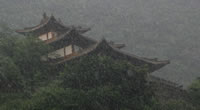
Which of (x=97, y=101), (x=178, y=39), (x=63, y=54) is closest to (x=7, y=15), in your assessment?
(x=178, y=39)

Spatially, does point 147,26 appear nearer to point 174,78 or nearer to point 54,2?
point 54,2

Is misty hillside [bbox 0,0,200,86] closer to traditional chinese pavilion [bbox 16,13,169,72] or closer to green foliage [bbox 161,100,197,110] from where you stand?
traditional chinese pavilion [bbox 16,13,169,72]

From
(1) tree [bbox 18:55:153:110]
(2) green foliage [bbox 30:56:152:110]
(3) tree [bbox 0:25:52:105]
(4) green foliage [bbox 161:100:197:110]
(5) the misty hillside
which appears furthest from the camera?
(5) the misty hillside

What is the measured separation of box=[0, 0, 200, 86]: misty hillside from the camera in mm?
69812

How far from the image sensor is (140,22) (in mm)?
89875

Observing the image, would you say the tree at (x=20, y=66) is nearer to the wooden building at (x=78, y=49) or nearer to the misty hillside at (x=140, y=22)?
the wooden building at (x=78, y=49)

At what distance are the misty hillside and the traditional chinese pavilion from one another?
38161 mm

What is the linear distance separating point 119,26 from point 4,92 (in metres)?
69.8

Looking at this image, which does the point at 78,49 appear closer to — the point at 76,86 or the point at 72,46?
the point at 72,46

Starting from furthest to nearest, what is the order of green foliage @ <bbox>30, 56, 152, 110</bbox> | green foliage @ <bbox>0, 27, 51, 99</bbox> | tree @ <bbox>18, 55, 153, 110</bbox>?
green foliage @ <bbox>0, 27, 51, 99</bbox>, green foliage @ <bbox>30, 56, 152, 110</bbox>, tree @ <bbox>18, 55, 153, 110</bbox>

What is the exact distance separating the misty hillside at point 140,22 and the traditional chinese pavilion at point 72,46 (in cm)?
3816

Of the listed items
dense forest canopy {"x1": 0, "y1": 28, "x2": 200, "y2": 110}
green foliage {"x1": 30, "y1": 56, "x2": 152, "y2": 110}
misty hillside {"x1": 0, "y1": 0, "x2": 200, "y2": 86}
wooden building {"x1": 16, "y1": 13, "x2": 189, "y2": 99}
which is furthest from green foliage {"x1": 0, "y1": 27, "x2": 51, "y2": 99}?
misty hillside {"x1": 0, "y1": 0, "x2": 200, "y2": 86}

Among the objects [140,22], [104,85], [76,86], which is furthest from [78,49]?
[140,22]

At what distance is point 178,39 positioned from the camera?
3118 inches
